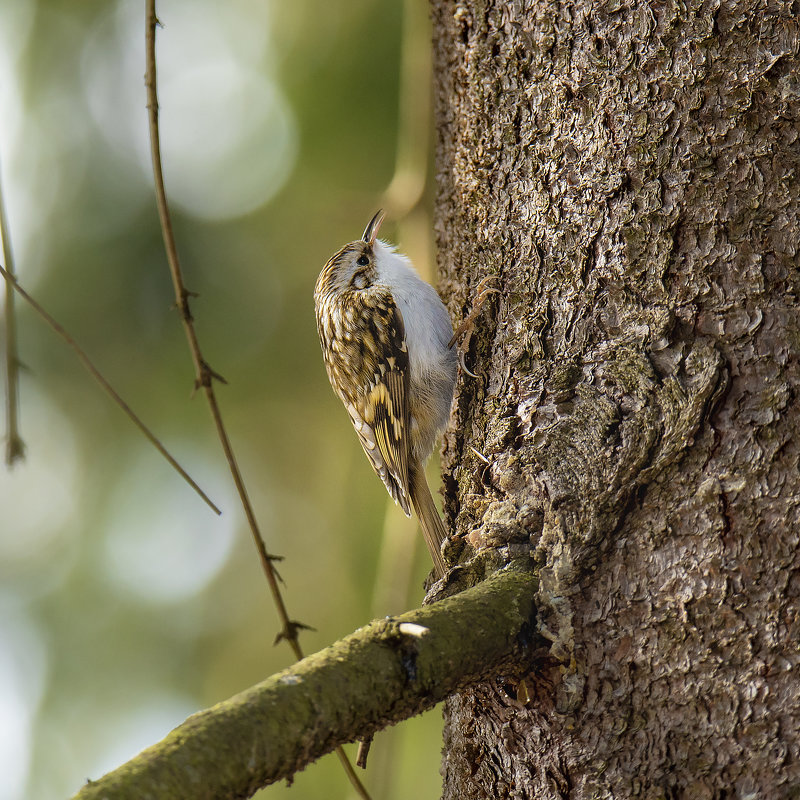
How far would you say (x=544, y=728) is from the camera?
128 centimetres

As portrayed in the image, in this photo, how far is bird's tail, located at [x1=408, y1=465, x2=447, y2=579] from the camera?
213 cm

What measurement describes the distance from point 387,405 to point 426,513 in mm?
497

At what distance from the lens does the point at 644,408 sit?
1324 millimetres

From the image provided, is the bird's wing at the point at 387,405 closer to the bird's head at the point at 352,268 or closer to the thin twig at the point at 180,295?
the bird's head at the point at 352,268

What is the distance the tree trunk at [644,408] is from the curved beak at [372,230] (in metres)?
0.96

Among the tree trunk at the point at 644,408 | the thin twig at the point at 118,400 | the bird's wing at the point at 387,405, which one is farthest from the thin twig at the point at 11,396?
the bird's wing at the point at 387,405

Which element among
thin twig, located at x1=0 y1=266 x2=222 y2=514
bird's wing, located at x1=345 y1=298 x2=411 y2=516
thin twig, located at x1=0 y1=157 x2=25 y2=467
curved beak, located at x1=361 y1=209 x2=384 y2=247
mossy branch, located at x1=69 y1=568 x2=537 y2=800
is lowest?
A: mossy branch, located at x1=69 y1=568 x2=537 y2=800

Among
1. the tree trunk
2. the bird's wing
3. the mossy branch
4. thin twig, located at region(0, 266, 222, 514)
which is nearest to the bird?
the bird's wing

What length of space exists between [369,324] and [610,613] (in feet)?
5.23

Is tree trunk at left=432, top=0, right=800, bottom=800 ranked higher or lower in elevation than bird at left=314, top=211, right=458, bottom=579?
lower

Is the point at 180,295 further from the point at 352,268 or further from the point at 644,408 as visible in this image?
the point at 352,268

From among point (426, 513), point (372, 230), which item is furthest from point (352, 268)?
point (426, 513)

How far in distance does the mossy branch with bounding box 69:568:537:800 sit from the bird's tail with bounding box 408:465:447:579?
0.86 m

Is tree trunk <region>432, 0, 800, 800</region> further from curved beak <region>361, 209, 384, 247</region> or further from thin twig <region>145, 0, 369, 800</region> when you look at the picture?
curved beak <region>361, 209, 384, 247</region>
